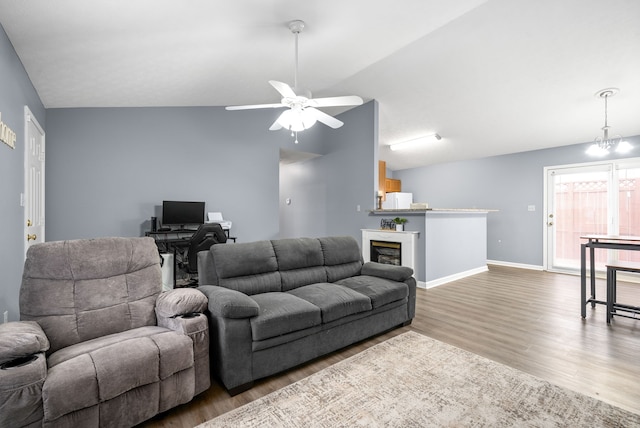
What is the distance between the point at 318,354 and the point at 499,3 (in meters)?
3.77

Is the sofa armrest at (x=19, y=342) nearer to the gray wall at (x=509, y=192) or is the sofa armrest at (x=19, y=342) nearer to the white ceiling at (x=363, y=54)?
the white ceiling at (x=363, y=54)

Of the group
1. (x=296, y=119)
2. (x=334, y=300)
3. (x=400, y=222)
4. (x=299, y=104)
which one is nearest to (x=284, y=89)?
(x=299, y=104)

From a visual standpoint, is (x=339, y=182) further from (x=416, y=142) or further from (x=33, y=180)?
(x=33, y=180)

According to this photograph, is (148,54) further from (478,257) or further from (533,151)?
(533,151)

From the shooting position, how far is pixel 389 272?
307 centimetres

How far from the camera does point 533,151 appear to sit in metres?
6.17

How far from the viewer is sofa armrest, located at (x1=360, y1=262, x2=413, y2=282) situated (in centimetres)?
300

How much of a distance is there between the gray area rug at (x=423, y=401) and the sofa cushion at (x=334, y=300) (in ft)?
1.22

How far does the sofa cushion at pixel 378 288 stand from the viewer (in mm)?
2699

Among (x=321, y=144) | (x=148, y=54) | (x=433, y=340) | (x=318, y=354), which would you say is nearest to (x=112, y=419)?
(x=318, y=354)

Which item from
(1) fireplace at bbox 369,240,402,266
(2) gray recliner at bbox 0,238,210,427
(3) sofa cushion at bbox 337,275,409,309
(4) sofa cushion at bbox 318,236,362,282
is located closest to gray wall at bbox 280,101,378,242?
(1) fireplace at bbox 369,240,402,266

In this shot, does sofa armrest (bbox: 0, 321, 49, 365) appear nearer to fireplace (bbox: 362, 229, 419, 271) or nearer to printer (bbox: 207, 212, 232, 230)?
printer (bbox: 207, 212, 232, 230)

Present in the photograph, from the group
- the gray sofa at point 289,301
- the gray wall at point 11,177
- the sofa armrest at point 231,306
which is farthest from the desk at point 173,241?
the sofa armrest at point 231,306

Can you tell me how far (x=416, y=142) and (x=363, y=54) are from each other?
10.7ft
